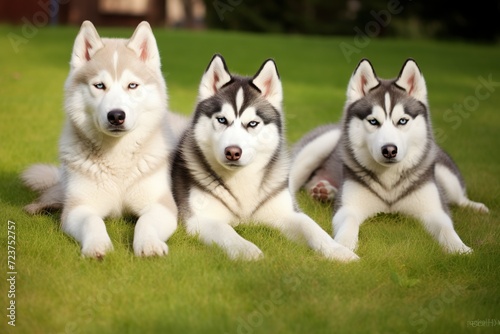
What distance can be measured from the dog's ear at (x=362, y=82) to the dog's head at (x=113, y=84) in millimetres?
1666

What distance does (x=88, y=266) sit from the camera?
12.7 ft

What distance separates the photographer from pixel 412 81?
5203 mm

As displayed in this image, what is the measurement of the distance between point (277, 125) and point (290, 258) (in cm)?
110

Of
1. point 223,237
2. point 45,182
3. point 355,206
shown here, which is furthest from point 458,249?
point 45,182

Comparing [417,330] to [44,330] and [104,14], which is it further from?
[104,14]

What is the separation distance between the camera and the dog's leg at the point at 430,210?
4887 mm

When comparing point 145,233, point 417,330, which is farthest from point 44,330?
point 417,330

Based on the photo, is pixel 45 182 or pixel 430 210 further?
pixel 45 182

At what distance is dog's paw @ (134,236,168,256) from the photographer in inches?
158

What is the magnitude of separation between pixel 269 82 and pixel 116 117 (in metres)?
1.22

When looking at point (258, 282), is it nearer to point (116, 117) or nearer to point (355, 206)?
point (116, 117)

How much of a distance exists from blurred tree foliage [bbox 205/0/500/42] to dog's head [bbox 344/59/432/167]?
70.4ft

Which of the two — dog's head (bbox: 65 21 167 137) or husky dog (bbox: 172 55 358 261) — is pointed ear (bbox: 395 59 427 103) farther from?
dog's head (bbox: 65 21 167 137)

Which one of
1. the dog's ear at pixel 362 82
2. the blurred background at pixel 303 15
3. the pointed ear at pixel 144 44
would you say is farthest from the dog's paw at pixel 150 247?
the blurred background at pixel 303 15
